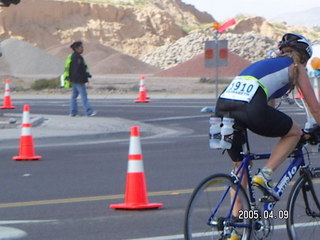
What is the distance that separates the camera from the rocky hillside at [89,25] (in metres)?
87.8

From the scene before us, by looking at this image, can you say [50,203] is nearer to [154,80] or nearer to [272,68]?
[272,68]

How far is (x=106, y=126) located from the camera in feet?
68.8

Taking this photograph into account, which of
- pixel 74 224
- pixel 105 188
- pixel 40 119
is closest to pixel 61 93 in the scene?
pixel 40 119

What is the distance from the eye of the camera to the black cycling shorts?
23.7ft

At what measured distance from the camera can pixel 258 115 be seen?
23.7ft

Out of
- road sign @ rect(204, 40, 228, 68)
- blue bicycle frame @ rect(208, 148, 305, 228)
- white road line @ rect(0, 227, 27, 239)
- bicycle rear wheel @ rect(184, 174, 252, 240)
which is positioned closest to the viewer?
bicycle rear wheel @ rect(184, 174, 252, 240)

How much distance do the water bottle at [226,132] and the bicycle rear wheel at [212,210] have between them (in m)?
Result: 0.25

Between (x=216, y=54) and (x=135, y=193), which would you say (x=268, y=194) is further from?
(x=216, y=54)

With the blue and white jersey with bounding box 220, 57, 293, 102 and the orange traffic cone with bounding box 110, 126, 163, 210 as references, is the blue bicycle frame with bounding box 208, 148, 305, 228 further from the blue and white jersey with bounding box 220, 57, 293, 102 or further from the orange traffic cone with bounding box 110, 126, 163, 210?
the orange traffic cone with bounding box 110, 126, 163, 210

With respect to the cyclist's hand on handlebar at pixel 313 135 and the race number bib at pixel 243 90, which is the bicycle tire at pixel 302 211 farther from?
the race number bib at pixel 243 90

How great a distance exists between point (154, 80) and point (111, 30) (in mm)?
39520

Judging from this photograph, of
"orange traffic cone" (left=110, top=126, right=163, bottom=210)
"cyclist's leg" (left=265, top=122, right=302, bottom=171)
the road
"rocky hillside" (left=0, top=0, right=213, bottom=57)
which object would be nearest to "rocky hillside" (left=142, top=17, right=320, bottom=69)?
"rocky hillside" (left=0, top=0, right=213, bottom=57)

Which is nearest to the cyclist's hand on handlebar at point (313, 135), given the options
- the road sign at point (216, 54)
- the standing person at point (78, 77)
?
the standing person at point (78, 77)

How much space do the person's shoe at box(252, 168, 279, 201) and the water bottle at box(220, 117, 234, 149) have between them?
0.33 meters
